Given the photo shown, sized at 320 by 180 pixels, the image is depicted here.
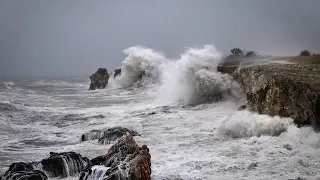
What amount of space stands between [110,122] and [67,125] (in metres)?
2.18

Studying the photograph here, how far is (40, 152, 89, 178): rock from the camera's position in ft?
36.5

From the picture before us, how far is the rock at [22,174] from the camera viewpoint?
10.1 m

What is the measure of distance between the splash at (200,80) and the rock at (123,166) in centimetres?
1412

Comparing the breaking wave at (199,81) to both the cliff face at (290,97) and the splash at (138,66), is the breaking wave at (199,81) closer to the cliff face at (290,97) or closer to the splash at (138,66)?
the cliff face at (290,97)

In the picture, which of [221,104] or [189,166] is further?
[221,104]

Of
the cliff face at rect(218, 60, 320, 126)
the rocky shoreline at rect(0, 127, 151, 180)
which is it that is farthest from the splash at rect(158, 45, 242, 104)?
the rocky shoreline at rect(0, 127, 151, 180)

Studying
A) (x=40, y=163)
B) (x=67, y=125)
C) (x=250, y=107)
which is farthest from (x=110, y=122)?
(x=40, y=163)

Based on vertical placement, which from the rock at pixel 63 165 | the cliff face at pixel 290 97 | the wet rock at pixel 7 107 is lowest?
the rock at pixel 63 165

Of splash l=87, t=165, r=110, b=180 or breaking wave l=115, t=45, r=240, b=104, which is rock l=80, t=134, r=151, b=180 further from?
breaking wave l=115, t=45, r=240, b=104

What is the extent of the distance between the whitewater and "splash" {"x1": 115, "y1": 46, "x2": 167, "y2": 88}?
2027cm

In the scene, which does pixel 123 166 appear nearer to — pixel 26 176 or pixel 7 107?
pixel 26 176

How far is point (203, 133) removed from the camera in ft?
53.0

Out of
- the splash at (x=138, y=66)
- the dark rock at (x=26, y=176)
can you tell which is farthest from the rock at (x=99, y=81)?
the dark rock at (x=26, y=176)

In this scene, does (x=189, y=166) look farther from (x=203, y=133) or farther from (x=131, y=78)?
(x=131, y=78)
